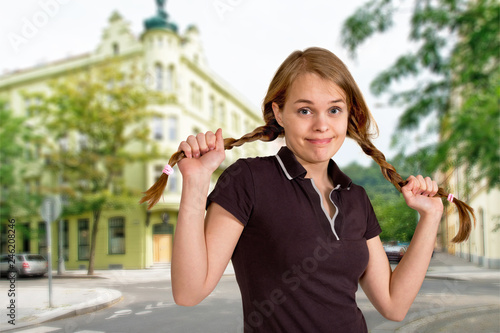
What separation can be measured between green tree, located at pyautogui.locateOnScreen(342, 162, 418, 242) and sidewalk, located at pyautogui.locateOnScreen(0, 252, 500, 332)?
11 cm

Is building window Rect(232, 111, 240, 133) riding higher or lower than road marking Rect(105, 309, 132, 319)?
higher

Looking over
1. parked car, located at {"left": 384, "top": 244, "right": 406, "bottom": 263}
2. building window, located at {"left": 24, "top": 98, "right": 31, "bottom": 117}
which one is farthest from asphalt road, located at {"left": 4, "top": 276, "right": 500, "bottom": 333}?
building window, located at {"left": 24, "top": 98, "right": 31, "bottom": 117}

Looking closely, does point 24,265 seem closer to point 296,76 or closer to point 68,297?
point 68,297

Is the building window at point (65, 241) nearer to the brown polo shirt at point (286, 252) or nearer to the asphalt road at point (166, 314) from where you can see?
the asphalt road at point (166, 314)

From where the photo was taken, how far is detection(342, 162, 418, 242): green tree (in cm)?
86

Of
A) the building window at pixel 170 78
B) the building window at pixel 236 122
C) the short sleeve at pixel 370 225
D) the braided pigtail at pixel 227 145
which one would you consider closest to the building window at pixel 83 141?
the building window at pixel 170 78

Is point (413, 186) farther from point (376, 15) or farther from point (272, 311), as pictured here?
point (376, 15)

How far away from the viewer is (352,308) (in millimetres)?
558

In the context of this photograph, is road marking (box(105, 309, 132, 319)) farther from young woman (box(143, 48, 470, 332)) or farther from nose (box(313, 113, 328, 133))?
nose (box(313, 113, 328, 133))

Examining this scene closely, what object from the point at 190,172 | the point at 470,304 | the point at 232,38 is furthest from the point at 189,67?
the point at 470,304

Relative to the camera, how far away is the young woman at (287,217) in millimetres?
440

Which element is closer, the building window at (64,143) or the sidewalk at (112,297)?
the sidewalk at (112,297)

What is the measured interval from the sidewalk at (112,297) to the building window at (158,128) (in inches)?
13.3

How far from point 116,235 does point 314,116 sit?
1.62ft
